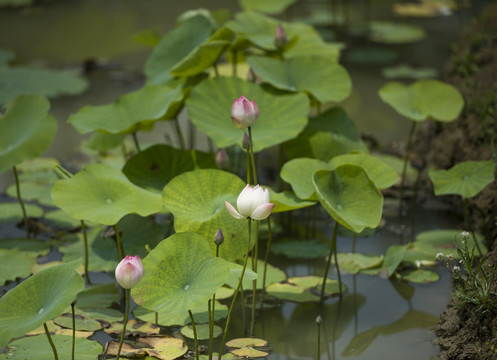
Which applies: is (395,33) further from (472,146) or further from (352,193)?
(352,193)

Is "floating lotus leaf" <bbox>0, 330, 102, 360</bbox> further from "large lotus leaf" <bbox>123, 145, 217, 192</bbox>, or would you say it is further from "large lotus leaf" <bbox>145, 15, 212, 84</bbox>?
"large lotus leaf" <bbox>145, 15, 212, 84</bbox>

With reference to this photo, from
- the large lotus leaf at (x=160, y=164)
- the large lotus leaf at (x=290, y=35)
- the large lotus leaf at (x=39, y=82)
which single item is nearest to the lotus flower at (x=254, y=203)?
the large lotus leaf at (x=160, y=164)

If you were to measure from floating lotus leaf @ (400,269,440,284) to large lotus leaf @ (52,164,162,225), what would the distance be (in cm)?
77

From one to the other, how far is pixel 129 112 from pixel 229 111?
33 cm

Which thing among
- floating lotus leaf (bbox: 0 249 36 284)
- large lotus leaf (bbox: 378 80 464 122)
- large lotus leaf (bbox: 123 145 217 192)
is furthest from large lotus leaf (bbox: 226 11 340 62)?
floating lotus leaf (bbox: 0 249 36 284)

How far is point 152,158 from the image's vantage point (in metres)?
2.06

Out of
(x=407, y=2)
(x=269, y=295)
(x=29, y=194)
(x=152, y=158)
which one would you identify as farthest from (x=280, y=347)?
(x=407, y=2)

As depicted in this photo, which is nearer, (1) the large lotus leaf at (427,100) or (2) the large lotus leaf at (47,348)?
(2) the large lotus leaf at (47,348)

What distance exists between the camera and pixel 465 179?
1911 millimetres

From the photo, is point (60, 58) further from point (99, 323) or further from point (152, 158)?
point (99, 323)

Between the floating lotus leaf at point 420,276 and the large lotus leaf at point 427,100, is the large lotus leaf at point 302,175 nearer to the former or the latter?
the floating lotus leaf at point 420,276

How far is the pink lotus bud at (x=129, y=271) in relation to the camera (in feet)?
3.98

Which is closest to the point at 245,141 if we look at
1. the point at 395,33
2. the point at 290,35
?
the point at 290,35

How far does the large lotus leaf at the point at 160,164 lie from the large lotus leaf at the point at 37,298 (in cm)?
70
